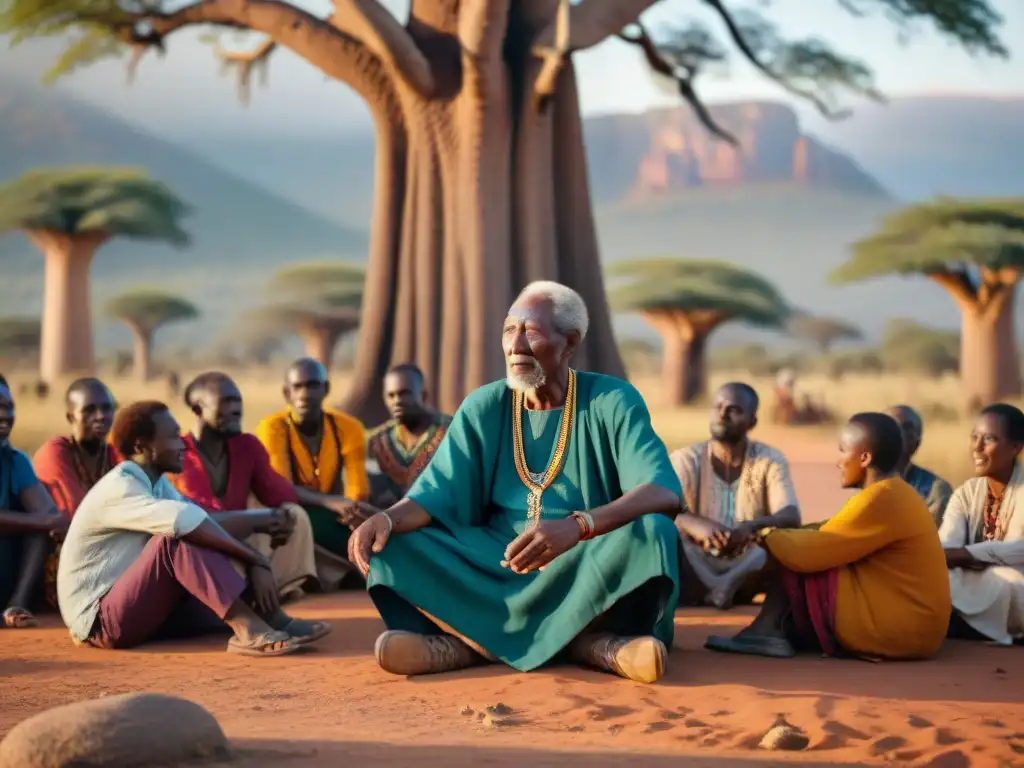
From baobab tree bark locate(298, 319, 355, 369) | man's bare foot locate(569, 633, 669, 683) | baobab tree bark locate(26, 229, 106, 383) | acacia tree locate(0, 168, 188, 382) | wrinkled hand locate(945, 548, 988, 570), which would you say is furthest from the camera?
baobab tree bark locate(298, 319, 355, 369)

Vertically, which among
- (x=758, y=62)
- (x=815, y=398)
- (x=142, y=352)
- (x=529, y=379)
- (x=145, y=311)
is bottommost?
(x=529, y=379)

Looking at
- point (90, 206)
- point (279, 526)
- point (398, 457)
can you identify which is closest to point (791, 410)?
point (90, 206)

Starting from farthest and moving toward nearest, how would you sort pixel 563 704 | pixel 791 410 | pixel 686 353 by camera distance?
1. pixel 686 353
2. pixel 791 410
3. pixel 563 704

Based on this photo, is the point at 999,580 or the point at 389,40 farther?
the point at 389,40

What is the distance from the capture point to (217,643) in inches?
247

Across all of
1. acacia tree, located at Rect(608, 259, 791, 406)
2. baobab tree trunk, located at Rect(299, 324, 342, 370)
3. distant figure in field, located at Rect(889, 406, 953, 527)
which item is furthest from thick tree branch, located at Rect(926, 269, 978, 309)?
distant figure in field, located at Rect(889, 406, 953, 527)

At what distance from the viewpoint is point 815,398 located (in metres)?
28.7

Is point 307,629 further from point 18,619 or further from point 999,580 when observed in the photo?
point 999,580

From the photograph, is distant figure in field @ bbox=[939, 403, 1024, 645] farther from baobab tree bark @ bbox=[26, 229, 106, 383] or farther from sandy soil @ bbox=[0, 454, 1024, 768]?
baobab tree bark @ bbox=[26, 229, 106, 383]

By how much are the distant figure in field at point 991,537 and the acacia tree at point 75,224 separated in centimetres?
2646

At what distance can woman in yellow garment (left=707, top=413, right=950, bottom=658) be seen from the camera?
5.67 meters

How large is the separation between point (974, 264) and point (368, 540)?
23.9 m

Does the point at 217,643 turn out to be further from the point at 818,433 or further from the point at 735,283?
the point at 735,283

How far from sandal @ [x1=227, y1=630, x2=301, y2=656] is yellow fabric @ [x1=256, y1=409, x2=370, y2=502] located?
211cm
